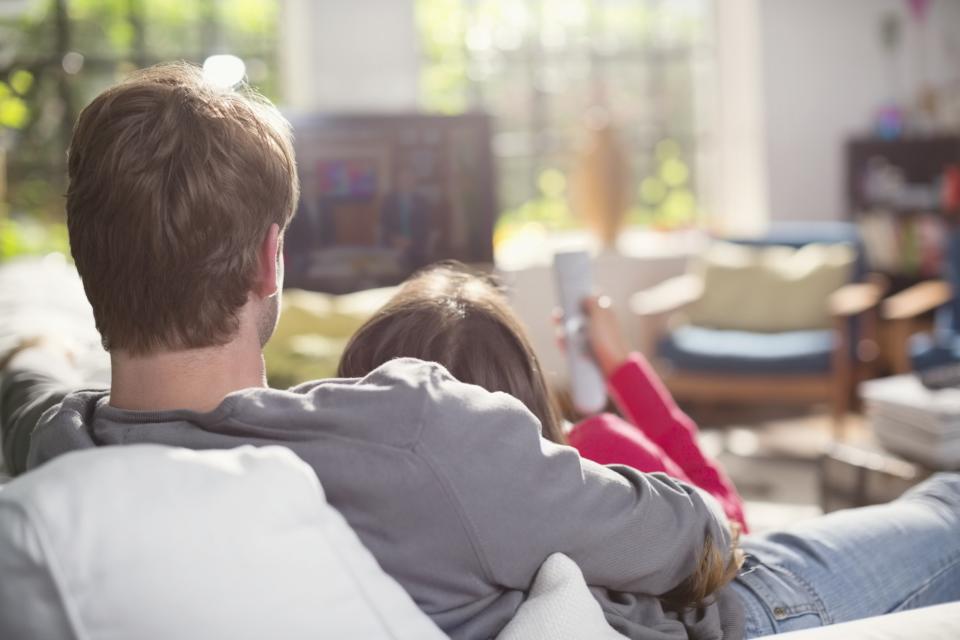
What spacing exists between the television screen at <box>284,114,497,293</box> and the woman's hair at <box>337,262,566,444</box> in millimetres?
1007

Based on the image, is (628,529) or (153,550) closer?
(153,550)

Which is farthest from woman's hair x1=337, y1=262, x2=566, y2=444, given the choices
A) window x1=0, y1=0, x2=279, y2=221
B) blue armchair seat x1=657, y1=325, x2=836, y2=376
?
window x1=0, y1=0, x2=279, y2=221

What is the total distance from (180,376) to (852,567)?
870mm

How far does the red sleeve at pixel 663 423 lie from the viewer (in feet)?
5.32

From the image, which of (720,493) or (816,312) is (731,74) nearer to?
(816,312)

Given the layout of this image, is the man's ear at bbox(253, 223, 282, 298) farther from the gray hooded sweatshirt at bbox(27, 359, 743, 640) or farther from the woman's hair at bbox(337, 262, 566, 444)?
the woman's hair at bbox(337, 262, 566, 444)

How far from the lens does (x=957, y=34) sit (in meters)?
6.24

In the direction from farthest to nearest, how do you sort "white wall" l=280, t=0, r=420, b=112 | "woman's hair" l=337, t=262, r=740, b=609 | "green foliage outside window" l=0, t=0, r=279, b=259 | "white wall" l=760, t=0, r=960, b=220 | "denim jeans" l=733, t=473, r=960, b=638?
1. "white wall" l=760, t=0, r=960, b=220
2. "white wall" l=280, t=0, r=420, b=112
3. "green foliage outside window" l=0, t=0, r=279, b=259
4. "denim jeans" l=733, t=473, r=960, b=638
5. "woman's hair" l=337, t=262, r=740, b=609

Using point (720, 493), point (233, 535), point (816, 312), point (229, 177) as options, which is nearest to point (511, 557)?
point (233, 535)

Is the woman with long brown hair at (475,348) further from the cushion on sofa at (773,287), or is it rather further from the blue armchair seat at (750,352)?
the cushion on sofa at (773,287)

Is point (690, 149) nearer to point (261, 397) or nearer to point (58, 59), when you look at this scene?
point (58, 59)

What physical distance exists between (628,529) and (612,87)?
5534 millimetres

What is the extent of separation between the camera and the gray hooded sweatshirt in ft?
3.18

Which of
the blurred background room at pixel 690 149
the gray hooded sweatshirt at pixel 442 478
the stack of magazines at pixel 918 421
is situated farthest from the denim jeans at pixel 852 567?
the blurred background room at pixel 690 149
